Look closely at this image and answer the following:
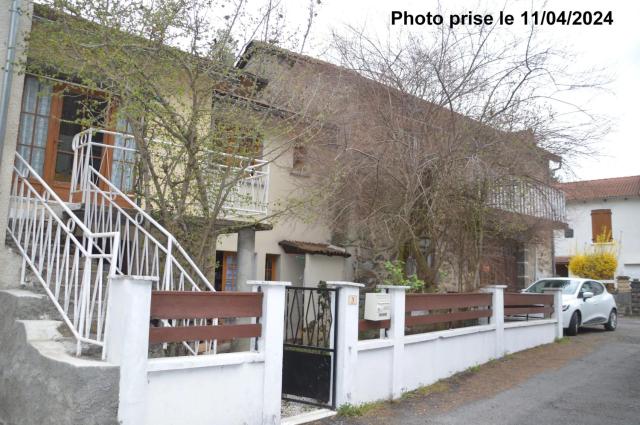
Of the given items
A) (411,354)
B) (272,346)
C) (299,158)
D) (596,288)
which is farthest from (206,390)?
(596,288)

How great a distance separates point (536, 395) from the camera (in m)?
7.76

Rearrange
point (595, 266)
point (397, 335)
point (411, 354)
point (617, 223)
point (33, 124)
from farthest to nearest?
1. point (617, 223)
2. point (595, 266)
3. point (33, 124)
4. point (411, 354)
5. point (397, 335)

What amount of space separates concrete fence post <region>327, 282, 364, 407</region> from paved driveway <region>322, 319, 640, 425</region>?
13.8 inches

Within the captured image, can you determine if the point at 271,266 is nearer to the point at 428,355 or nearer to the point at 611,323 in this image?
the point at 428,355

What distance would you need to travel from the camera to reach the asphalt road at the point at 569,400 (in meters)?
6.58

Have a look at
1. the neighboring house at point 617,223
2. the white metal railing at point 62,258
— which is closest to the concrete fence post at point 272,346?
the white metal railing at point 62,258

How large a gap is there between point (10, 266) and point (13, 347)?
50.3 inches

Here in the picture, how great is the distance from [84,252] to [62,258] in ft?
6.39

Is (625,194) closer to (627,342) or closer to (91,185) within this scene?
(627,342)

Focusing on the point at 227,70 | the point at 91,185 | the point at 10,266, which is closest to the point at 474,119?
the point at 227,70

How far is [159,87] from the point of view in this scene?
682 cm

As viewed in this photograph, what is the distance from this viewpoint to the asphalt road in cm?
658

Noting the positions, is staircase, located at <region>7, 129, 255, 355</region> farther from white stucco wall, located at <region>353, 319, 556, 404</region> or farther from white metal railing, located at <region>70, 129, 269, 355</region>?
white stucco wall, located at <region>353, 319, 556, 404</region>

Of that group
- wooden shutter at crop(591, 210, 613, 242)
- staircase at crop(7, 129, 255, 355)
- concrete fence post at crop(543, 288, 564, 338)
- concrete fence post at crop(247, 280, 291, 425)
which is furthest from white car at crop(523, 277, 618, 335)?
wooden shutter at crop(591, 210, 613, 242)
